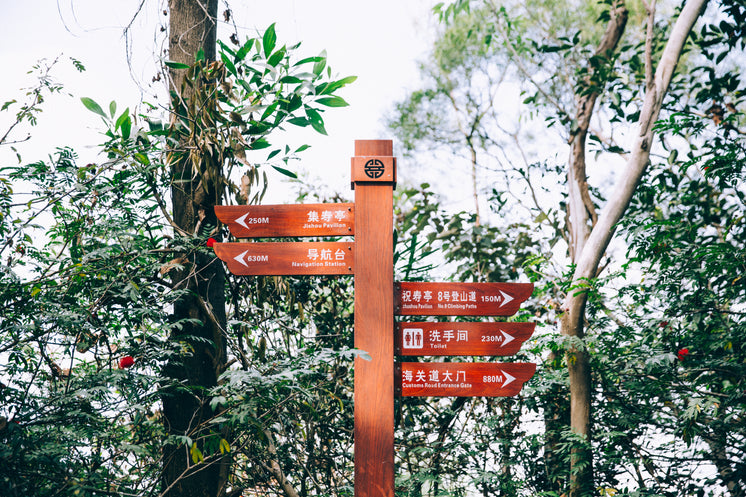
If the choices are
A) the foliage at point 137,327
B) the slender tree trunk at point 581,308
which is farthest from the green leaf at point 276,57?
the slender tree trunk at point 581,308

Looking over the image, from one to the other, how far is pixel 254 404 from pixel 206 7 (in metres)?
2.38

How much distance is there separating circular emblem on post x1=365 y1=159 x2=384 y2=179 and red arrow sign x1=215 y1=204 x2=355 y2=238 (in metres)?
0.18

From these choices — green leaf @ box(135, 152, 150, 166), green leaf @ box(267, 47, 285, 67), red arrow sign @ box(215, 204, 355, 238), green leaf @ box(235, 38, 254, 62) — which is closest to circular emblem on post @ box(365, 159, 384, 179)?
red arrow sign @ box(215, 204, 355, 238)

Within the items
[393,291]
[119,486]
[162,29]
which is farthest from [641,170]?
[119,486]

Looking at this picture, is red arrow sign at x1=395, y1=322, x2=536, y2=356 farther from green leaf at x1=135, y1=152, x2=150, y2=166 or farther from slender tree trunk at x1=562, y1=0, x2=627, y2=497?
green leaf at x1=135, y1=152, x2=150, y2=166

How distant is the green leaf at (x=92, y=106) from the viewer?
325cm

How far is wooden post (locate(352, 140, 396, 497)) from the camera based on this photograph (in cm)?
277

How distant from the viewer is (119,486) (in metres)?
2.73

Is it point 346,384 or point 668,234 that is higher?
point 668,234

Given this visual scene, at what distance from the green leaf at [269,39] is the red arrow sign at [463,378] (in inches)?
72.9

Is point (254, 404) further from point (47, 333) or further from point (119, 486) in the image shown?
point (47, 333)

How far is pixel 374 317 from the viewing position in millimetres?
2863

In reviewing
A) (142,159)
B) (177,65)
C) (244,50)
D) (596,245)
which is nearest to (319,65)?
(244,50)

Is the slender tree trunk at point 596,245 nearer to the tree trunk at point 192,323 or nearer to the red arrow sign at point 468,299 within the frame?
the red arrow sign at point 468,299
